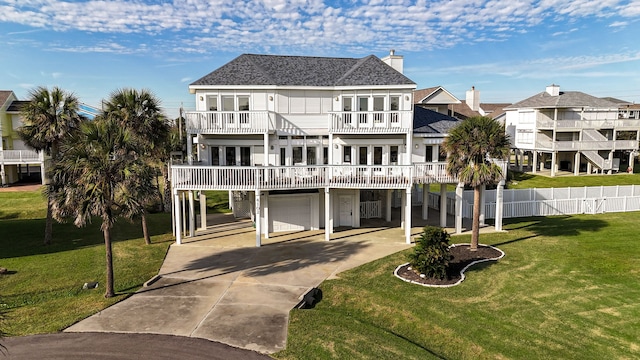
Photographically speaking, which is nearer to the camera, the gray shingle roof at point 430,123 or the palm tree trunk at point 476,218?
the palm tree trunk at point 476,218

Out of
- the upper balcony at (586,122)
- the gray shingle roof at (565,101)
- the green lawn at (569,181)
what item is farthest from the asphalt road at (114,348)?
the gray shingle roof at (565,101)

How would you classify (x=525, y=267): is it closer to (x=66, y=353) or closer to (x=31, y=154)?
(x=66, y=353)

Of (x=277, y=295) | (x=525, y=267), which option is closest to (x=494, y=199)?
(x=525, y=267)

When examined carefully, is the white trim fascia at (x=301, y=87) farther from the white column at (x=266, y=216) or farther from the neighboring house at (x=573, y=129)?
the neighboring house at (x=573, y=129)

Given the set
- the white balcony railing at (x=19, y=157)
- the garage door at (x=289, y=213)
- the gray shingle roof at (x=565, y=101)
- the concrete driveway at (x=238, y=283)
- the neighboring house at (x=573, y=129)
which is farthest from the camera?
the gray shingle roof at (x=565, y=101)

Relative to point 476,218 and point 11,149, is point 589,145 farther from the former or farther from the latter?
point 11,149

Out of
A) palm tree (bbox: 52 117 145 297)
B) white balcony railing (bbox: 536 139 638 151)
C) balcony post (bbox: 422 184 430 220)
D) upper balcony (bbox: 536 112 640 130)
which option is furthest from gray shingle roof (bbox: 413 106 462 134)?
upper balcony (bbox: 536 112 640 130)
